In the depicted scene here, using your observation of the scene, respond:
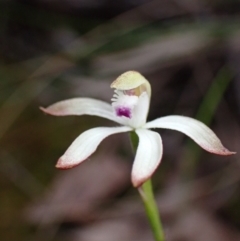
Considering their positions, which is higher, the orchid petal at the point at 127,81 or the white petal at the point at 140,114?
the orchid petal at the point at 127,81

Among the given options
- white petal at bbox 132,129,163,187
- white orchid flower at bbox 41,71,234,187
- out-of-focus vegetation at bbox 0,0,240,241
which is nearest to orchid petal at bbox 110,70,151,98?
white orchid flower at bbox 41,71,234,187

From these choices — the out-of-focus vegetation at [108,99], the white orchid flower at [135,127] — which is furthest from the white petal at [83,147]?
the out-of-focus vegetation at [108,99]

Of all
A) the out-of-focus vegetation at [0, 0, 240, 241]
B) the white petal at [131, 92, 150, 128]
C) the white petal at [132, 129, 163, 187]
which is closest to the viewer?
the white petal at [132, 129, 163, 187]

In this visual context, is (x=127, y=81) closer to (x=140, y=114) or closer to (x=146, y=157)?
(x=140, y=114)

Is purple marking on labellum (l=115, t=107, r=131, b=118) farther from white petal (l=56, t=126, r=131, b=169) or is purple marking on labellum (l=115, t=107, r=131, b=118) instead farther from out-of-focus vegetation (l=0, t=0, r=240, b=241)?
out-of-focus vegetation (l=0, t=0, r=240, b=241)

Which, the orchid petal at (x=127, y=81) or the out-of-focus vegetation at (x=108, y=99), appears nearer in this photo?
the orchid petal at (x=127, y=81)

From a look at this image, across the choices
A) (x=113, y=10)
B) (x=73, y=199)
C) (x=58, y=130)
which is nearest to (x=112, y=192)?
(x=73, y=199)

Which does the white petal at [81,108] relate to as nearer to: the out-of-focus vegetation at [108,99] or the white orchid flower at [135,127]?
the white orchid flower at [135,127]

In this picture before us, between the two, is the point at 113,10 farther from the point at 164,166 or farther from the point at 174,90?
the point at 164,166
